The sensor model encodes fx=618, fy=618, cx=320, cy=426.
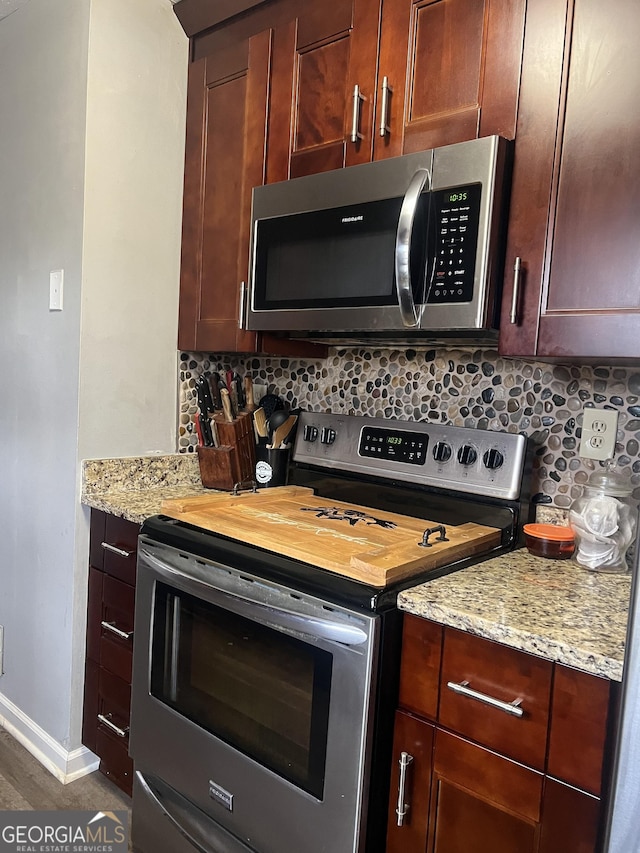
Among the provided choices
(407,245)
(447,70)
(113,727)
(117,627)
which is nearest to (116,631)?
(117,627)

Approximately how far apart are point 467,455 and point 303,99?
3.41 ft

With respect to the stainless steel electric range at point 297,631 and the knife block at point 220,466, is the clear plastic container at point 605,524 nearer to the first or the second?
the stainless steel electric range at point 297,631

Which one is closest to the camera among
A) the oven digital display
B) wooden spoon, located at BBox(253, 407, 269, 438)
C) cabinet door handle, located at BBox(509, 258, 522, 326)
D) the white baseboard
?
cabinet door handle, located at BBox(509, 258, 522, 326)

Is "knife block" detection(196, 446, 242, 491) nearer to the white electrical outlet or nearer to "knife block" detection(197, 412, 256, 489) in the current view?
"knife block" detection(197, 412, 256, 489)

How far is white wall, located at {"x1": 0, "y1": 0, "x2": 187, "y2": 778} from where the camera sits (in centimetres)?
179

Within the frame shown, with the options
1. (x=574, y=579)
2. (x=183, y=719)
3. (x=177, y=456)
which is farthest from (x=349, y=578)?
(x=177, y=456)

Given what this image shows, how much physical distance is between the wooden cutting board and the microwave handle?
492 mm

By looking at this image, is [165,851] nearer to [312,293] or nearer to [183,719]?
[183,719]

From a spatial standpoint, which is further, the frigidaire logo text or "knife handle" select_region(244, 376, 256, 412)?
"knife handle" select_region(244, 376, 256, 412)

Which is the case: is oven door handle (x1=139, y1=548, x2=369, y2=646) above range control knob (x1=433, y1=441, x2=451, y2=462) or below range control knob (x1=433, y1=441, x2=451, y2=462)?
below

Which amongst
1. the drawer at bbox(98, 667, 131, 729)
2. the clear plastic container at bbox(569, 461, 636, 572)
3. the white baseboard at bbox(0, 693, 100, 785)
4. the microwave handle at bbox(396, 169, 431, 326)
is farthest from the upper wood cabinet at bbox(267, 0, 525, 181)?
the white baseboard at bbox(0, 693, 100, 785)

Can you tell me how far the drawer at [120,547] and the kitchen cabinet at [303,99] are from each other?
60cm

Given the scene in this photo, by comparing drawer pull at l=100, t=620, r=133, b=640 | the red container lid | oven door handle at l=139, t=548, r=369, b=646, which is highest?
the red container lid

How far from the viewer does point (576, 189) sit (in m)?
1.19
